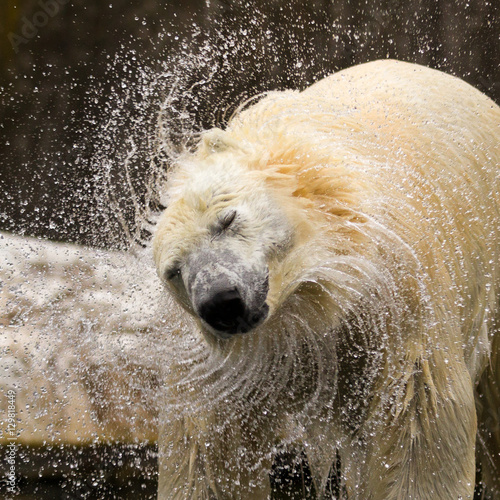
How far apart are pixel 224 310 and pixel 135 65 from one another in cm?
272

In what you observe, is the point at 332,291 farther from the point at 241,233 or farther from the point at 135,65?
the point at 135,65

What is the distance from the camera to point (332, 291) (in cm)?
192

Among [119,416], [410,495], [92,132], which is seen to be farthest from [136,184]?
[410,495]

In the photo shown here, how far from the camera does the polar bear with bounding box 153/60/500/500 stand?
69.3 inches

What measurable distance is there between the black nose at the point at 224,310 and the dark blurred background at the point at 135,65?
1.92 m

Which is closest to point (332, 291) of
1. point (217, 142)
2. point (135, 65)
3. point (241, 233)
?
point (241, 233)

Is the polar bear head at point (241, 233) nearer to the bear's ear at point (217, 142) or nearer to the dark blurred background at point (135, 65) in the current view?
the bear's ear at point (217, 142)

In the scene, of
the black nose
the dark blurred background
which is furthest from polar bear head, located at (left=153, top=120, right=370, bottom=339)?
the dark blurred background

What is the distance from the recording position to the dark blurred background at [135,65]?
362 cm

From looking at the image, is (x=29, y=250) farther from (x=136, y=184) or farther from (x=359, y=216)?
(x=359, y=216)

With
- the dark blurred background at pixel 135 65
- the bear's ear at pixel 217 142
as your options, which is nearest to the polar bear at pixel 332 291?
the bear's ear at pixel 217 142

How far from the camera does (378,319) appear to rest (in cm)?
196

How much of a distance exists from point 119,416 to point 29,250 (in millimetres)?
1086

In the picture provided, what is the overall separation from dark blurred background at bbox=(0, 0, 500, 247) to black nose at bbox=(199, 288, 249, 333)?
1.92m
